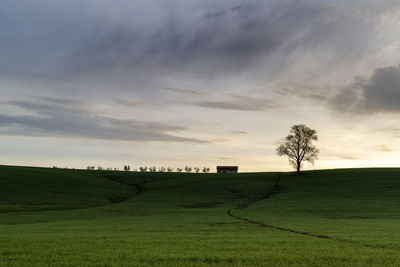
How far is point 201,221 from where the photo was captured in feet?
108

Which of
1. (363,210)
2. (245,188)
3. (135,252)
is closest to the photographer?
(135,252)

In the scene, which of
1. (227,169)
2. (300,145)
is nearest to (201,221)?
(300,145)

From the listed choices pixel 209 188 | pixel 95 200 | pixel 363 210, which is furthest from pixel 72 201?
pixel 363 210

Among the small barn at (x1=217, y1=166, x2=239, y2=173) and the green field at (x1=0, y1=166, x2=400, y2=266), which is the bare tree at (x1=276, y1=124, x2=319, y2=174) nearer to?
the green field at (x1=0, y1=166, x2=400, y2=266)

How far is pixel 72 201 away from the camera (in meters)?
59.3

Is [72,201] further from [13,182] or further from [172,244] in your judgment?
[172,244]

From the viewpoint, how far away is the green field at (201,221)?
523 inches

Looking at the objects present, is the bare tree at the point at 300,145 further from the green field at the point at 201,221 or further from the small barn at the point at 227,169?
the small barn at the point at 227,169

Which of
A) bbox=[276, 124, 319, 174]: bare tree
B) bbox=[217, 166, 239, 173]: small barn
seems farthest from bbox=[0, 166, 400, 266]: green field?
bbox=[217, 166, 239, 173]: small barn

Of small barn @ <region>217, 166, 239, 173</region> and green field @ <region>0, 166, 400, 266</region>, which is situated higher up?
small barn @ <region>217, 166, 239, 173</region>

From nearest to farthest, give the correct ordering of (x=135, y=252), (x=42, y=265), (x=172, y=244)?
(x=42, y=265), (x=135, y=252), (x=172, y=244)

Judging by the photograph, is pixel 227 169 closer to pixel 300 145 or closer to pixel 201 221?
pixel 300 145

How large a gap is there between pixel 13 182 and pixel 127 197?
79.5 feet

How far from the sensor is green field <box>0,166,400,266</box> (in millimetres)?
13297
